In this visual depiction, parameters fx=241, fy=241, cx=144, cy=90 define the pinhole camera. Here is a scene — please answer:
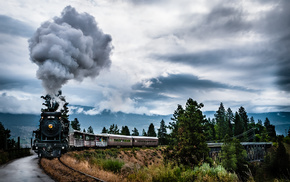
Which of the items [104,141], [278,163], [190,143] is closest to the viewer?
[190,143]

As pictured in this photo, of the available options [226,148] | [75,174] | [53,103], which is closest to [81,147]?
[53,103]

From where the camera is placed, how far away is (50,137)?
22.2 metres

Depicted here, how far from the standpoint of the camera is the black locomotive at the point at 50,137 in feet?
70.8

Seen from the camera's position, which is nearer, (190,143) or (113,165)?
(113,165)

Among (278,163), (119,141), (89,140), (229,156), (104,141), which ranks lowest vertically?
(278,163)

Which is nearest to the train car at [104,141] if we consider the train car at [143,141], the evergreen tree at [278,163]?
the train car at [143,141]

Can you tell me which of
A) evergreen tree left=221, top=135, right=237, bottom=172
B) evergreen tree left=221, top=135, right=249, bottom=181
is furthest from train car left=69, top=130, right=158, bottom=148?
evergreen tree left=221, top=135, right=249, bottom=181

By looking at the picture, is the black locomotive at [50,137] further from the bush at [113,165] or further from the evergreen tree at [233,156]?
the evergreen tree at [233,156]

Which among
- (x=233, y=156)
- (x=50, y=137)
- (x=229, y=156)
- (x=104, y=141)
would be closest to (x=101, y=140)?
(x=104, y=141)

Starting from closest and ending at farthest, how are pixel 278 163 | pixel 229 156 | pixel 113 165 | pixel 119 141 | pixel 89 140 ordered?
pixel 113 165
pixel 89 140
pixel 278 163
pixel 119 141
pixel 229 156

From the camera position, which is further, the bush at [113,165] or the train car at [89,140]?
the train car at [89,140]

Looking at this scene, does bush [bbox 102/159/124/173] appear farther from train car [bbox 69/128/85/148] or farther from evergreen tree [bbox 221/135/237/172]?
evergreen tree [bbox 221/135/237/172]

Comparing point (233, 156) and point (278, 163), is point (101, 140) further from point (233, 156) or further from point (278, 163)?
point (278, 163)

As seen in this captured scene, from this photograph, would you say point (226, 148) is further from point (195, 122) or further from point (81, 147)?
point (81, 147)
